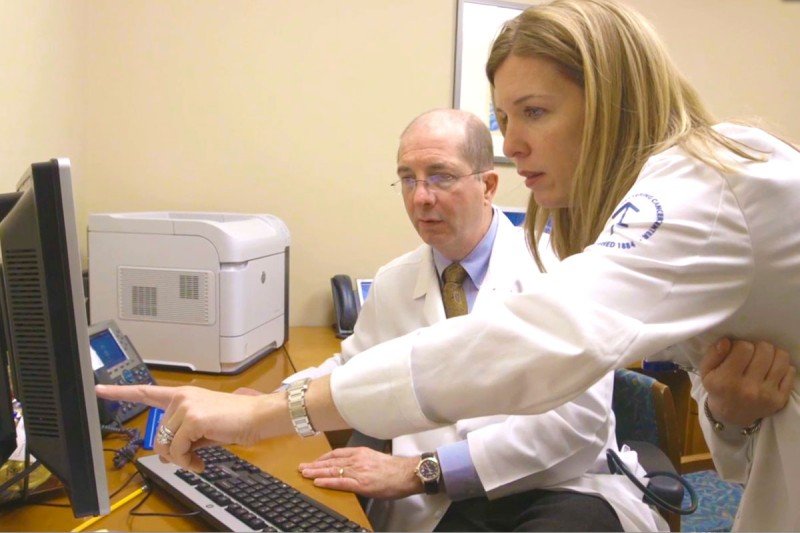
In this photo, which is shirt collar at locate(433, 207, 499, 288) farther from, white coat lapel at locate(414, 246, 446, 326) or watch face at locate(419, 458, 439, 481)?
watch face at locate(419, 458, 439, 481)

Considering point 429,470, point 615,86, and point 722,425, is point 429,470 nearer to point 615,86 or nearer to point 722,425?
point 722,425

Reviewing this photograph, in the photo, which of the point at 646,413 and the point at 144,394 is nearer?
the point at 144,394

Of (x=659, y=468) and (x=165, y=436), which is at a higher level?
(x=165, y=436)

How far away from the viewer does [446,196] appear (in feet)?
5.17

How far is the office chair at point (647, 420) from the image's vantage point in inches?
54.1

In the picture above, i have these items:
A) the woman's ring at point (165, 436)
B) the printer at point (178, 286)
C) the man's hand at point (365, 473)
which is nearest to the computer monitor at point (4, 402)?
the woman's ring at point (165, 436)

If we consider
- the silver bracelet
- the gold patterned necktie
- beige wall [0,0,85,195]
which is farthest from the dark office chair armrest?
beige wall [0,0,85,195]

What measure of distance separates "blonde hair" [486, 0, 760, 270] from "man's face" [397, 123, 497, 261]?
0.69m

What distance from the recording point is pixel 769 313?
79 centimetres

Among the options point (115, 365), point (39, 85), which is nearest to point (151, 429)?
point (115, 365)

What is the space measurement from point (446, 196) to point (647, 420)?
0.74 meters

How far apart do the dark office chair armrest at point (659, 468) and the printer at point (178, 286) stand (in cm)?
111

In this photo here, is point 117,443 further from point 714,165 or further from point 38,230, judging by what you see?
point 714,165

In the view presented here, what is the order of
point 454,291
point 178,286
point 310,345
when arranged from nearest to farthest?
point 454,291
point 178,286
point 310,345
